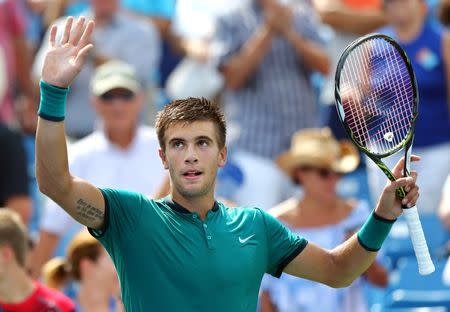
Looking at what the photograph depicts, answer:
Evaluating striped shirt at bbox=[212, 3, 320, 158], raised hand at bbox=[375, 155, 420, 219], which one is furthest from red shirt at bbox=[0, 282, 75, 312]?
striped shirt at bbox=[212, 3, 320, 158]

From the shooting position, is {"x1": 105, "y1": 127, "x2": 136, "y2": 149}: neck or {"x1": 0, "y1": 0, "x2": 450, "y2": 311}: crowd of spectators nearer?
{"x1": 0, "y1": 0, "x2": 450, "y2": 311}: crowd of spectators

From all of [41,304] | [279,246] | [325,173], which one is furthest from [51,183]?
[325,173]

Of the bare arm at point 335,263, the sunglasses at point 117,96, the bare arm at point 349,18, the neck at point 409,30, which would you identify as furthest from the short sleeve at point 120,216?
the bare arm at point 349,18

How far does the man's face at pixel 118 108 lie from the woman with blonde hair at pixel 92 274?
4.45ft

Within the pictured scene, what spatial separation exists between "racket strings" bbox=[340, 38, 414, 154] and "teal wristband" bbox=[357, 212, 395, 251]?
0.31 metres

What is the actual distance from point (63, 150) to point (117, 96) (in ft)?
14.2

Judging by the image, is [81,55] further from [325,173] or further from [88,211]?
[325,173]

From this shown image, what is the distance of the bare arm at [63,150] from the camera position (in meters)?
4.42

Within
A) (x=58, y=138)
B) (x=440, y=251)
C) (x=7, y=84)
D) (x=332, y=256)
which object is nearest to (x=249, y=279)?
(x=332, y=256)

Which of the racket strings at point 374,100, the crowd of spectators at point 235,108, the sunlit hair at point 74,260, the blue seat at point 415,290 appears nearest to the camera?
the racket strings at point 374,100

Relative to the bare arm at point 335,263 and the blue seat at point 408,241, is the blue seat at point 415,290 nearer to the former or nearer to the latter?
the blue seat at point 408,241

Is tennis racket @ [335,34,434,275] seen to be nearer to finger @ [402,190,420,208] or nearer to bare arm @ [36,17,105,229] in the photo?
finger @ [402,190,420,208]

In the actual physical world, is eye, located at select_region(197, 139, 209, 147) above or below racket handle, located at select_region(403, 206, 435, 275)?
above

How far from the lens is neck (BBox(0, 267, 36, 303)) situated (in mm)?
6258
